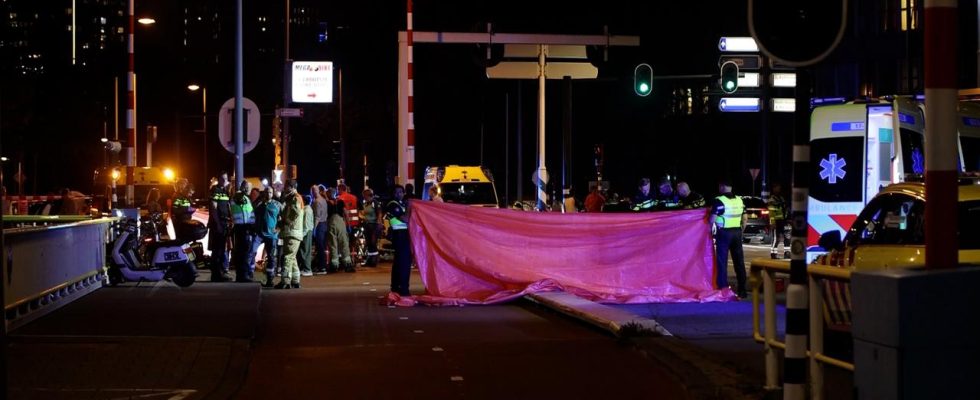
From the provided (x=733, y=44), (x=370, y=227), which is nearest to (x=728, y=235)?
(x=370, y=227)

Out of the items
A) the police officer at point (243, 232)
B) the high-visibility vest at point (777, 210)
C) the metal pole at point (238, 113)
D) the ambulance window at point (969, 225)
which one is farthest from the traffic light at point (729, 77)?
the ambulance window at point (969, 225)

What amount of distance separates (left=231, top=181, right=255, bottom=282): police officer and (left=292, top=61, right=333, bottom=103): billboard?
19321mm

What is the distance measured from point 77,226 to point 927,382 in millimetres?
13860

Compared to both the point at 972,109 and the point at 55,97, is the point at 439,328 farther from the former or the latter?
the point at 55,97

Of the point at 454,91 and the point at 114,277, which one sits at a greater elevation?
the point at 454,91

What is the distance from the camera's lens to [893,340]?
18.1ft

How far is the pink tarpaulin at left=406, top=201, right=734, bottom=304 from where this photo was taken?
16828 millimetres

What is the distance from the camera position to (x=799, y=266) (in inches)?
280

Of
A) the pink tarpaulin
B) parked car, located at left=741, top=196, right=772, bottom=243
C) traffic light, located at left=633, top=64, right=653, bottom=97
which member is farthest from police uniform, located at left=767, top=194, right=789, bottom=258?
parked car, located at left=741, top=196, right=772, bottom=243

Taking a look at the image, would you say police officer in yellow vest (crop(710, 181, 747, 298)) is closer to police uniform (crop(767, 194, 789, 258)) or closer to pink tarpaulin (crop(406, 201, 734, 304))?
pink tarpaulin (crop(406, 201, 734, 304))

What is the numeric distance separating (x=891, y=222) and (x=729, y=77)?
17.6 meters

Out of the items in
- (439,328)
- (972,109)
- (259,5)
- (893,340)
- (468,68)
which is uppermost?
(259,5)

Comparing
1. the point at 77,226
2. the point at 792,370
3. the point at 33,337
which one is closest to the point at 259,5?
the point at 77,226

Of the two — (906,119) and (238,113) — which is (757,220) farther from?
(238,113)
